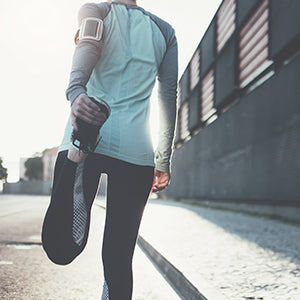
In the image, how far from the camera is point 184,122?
Answer: 84.0 feet

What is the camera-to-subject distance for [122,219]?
5.33 ft

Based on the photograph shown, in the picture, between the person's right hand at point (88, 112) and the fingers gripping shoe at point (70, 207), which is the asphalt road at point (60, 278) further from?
the person's right hand at point (88, 112)

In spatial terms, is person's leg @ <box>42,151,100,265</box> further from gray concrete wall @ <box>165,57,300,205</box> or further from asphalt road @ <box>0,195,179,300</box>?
gray concrete wall @ <box>165,57,300,205</box>

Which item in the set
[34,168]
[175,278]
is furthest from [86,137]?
[34,168]

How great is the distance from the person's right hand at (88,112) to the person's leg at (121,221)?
293mm

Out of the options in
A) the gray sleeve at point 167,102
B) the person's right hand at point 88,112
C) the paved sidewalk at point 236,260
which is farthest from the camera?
the paved sidewalk at point 236,260

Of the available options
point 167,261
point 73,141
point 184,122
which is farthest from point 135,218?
point 184,122

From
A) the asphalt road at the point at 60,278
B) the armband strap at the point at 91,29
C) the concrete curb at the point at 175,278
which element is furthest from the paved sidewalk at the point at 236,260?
the armband strap at the point at 91,29

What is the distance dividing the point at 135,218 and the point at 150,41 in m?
0.77

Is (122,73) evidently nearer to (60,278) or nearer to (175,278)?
(175,278)

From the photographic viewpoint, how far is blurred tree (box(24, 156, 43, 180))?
87312 mm

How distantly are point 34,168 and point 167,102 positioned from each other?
89758 mm

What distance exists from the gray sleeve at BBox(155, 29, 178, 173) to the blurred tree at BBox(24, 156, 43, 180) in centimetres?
8873

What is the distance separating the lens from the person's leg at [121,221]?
5.25 ft
